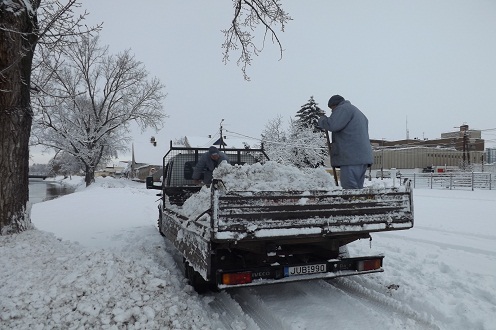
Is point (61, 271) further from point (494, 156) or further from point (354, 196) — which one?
point (494, 156)

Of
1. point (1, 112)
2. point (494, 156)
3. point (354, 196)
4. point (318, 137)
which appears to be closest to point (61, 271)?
point (1, 112)

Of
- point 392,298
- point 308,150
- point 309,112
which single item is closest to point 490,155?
point 309,112

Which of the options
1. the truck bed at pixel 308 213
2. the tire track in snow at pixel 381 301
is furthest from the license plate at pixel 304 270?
the tire track in snow at pixel 381 301

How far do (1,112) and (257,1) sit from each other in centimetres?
569

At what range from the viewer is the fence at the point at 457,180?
2180 centimetres

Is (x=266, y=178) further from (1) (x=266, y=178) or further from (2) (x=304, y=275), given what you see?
(2) (x=304, y=275)

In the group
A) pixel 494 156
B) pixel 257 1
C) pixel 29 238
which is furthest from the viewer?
pixel 494 156

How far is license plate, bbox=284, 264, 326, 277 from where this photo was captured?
3.83 metres

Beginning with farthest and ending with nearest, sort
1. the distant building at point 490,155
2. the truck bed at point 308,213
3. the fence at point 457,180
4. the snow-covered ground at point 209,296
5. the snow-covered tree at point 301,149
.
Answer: the distant building at point 490,155
the snow-covered tree at point 301,149
the fence at point 457,180
the snow-covered ground at point 209,296
the truck bed at point 308,213

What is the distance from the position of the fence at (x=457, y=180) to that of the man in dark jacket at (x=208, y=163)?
15767mm

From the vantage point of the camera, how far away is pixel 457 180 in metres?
23.6

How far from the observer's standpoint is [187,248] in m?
4.27

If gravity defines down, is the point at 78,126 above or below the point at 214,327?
above

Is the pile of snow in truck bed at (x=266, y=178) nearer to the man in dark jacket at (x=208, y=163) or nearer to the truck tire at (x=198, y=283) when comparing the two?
the truck tire at (x=198, y=283)
